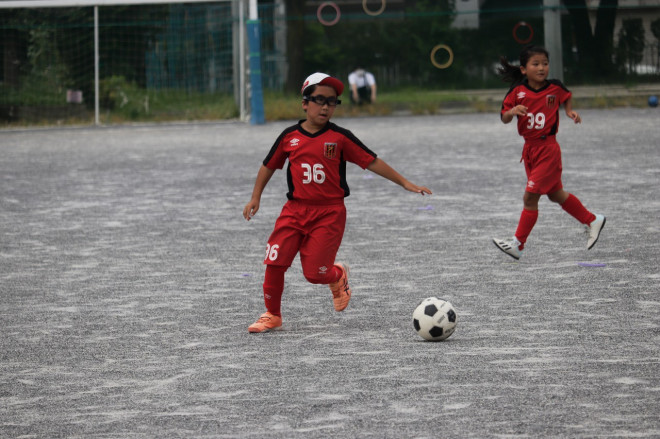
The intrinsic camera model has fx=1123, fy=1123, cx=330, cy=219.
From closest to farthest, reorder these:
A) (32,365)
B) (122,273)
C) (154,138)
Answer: (32,365)
(122,273)
(154,138)

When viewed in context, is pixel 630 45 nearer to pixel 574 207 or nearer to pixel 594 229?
pixel 574 207

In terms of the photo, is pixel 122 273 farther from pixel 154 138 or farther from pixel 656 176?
pixel 154 138

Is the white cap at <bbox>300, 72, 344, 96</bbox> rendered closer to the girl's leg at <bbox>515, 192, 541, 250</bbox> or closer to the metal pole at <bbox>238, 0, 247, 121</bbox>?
the girl's leg at <bbox>515, 192, 541, 250</bbox>

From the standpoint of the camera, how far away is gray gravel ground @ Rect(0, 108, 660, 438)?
4.57 m

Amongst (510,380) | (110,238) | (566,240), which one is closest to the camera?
(510,380)

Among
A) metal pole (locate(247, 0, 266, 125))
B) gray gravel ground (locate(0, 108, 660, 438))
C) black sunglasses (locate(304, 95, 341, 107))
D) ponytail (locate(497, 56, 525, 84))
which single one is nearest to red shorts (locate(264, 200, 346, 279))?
gray gravel ground (locate(0, 108, 660, 438))

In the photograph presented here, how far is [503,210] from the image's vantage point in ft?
36.2

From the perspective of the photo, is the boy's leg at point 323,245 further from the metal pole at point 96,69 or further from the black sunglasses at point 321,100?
the metal pole at point 96,69

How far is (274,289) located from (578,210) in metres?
3.37

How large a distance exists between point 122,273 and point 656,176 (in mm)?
7195

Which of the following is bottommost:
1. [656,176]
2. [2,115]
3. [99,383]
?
[99,383]

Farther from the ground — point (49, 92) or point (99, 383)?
point (49, 92)

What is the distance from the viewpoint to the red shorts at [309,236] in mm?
6371

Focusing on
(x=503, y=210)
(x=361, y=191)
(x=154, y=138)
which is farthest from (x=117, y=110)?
(x=503, y=210)
